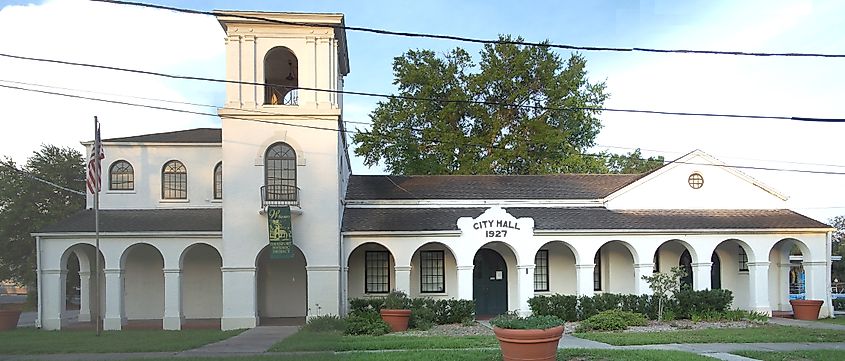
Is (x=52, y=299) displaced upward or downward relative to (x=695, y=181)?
downward

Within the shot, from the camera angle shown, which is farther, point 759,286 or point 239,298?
point 759,286

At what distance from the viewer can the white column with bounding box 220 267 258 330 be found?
73.0 feet

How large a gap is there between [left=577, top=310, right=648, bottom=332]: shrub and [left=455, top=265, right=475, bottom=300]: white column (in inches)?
164

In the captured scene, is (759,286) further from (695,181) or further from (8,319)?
(8,319)

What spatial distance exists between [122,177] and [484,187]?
45.8 feet

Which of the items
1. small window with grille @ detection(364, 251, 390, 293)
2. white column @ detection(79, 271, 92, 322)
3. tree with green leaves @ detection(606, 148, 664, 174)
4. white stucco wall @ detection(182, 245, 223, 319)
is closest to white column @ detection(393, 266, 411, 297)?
small window with grille @ detection(364, 251, 390, 293)

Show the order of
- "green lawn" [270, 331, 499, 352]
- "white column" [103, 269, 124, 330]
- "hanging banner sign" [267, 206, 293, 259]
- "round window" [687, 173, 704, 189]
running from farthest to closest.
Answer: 1. "round window" [687, 173, 704, 189]
2. "white column" [103, 269, 124, 330]
3. "hanging banner sign" [267, 206, 293, 259]
4. "green lawn" [270, 331, 499, 352]

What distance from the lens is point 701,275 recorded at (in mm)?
24328

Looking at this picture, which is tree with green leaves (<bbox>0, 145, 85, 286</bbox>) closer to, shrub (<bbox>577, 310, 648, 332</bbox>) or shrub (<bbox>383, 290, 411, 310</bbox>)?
shrub (<bbox>383, 290, 411, 310</bbox>)

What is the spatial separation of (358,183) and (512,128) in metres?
16.2

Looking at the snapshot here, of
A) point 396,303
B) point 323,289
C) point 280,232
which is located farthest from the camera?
point 323,289

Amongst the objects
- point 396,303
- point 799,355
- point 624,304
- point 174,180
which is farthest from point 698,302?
point 174,180

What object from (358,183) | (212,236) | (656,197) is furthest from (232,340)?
(656,197)

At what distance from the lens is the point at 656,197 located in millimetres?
26391
